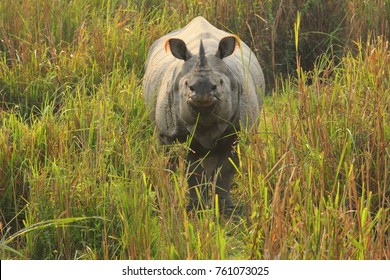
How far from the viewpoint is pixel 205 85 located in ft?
19.6

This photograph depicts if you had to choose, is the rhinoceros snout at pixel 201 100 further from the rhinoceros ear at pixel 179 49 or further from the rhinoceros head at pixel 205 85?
the rhinoceros ear at pixel 179 49

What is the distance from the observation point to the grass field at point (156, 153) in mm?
4613

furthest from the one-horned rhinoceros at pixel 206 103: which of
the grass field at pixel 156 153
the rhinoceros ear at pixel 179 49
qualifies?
the grass field at pixel 156 153

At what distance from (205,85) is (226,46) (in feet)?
1.53

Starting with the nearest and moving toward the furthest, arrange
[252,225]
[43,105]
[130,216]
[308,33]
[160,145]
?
[252,225] → [130,216] → [160,145] → [43,105] → [308,33]

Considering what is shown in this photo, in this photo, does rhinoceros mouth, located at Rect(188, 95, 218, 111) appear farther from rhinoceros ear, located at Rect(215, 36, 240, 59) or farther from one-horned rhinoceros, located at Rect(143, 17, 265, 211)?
rhinoceros ear, located at Rect(215, 36, 240, 59)

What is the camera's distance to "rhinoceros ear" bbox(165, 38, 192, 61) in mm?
6276

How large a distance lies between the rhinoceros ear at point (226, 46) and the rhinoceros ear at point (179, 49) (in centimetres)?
17

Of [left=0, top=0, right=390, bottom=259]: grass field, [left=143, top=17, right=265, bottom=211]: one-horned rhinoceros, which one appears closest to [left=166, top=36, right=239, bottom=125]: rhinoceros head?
[left=143, top=17, right=265, bottom=211]: one-horned rhinoceros

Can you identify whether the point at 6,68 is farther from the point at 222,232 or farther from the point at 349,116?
the point at 222,232

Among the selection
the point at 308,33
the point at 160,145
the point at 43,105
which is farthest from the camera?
the point at 308,33

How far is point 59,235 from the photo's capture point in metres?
5.37

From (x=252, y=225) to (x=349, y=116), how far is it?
1.18 meters

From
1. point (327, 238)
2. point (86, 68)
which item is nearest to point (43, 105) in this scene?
point (86, 68)
